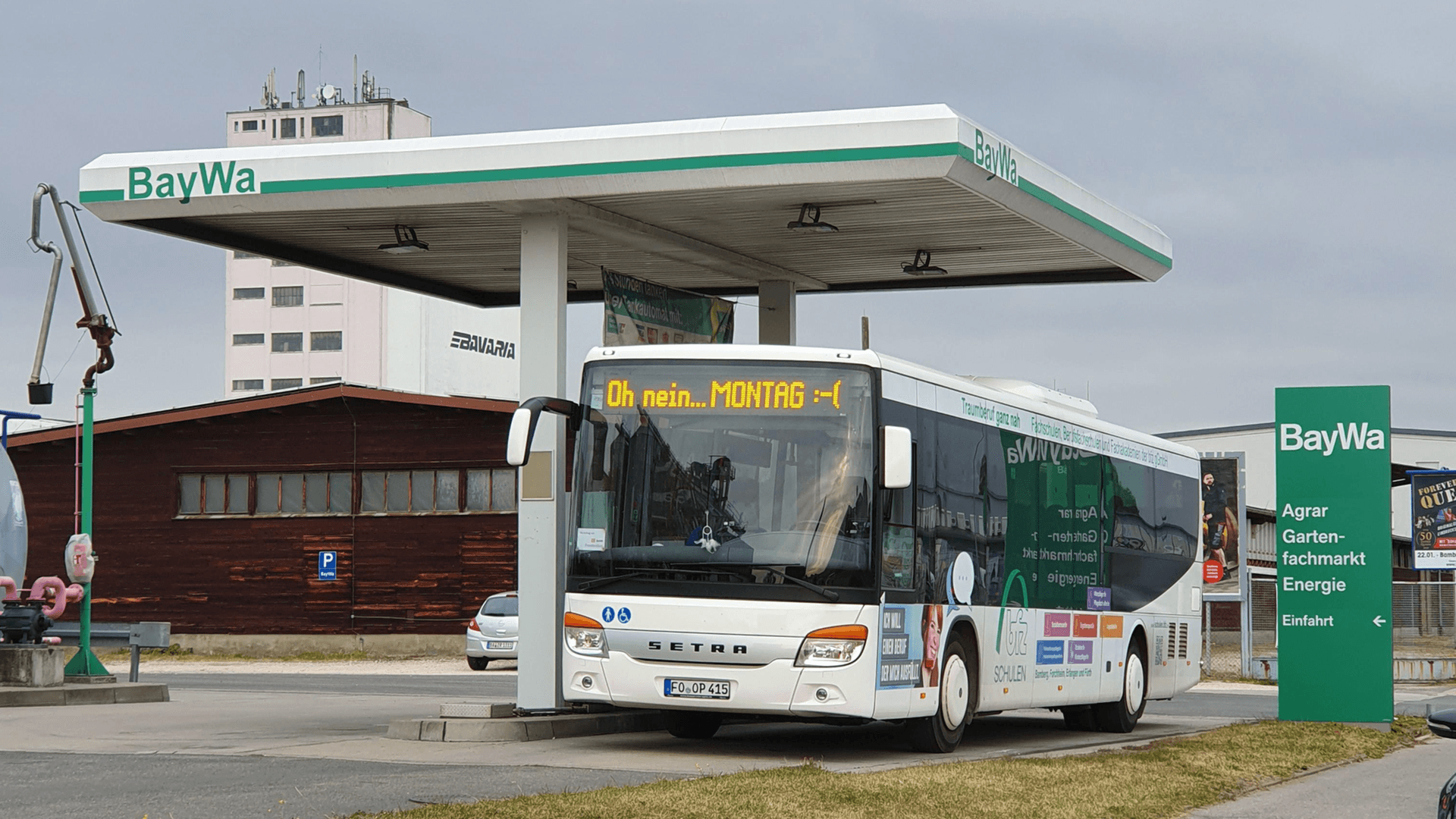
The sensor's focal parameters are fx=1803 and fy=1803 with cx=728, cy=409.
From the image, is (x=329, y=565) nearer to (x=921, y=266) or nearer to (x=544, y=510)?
(x=921, y=266)

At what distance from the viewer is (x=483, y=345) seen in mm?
77562

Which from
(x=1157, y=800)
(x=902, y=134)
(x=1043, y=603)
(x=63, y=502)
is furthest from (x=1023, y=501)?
(x=63, y=502)

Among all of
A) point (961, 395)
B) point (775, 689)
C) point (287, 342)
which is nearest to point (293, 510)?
point (961, 395)

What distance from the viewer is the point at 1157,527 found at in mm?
19672

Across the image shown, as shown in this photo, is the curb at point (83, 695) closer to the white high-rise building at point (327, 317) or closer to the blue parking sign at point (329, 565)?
the blue parking sign at point (329, 565)

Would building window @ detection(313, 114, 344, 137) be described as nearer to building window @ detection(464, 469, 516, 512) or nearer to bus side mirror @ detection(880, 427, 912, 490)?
building window @ detection(464, 469, 516, 512)

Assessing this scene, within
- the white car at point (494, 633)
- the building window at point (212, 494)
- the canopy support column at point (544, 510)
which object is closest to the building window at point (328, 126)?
the building window at point (212, 494)

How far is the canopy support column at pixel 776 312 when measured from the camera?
20.4 m

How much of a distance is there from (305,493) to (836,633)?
103ft

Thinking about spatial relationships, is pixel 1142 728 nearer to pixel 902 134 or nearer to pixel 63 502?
pixel 902 134

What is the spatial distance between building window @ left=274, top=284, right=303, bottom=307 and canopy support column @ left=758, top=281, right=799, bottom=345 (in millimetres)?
78105

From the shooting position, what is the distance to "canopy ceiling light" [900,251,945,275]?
Result: 19109 mm

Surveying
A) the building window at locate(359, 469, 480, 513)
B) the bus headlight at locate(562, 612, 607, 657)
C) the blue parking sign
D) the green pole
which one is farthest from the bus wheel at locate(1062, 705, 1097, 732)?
the blue parking sign

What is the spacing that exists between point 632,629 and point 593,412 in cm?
169
